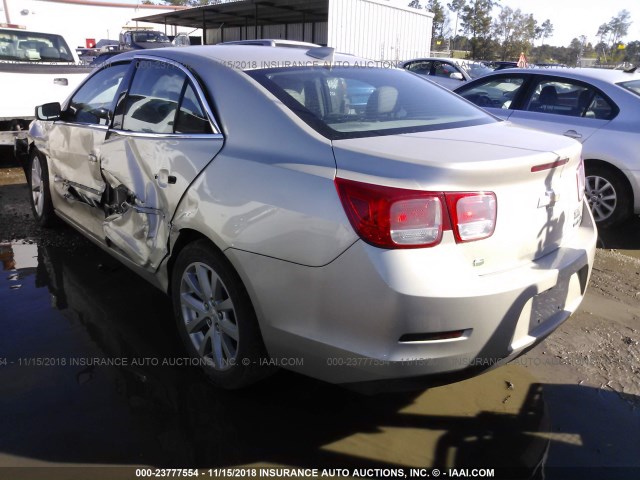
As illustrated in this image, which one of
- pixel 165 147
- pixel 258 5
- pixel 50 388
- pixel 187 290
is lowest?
pixel 50 388

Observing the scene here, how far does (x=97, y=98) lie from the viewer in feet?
13.5

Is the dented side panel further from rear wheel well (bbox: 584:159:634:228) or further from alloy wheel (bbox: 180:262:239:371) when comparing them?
rear wheel well (bbox: 584:159:634:228)

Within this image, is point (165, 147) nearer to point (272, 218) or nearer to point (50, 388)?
point (272, 218)

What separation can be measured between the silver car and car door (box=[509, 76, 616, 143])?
2.85m

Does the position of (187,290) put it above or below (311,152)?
below

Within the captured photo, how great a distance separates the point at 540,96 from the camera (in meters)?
5.97

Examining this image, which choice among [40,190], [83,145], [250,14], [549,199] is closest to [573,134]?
[549,199]

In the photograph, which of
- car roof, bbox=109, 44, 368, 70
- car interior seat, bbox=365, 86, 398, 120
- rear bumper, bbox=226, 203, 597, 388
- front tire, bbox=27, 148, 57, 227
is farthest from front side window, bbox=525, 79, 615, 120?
front tire, bbox=27, 148, 57, 227

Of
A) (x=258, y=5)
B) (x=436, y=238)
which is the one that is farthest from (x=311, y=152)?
(x=258, y=5)

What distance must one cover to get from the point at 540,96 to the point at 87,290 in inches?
195

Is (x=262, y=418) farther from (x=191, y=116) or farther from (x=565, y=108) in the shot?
(x=565, y=108)

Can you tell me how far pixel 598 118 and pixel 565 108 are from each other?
40 cm

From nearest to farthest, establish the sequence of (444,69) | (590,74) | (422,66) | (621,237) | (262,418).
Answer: (262,418) → (621,237) → (590,74) → (444,69) → (422,66)

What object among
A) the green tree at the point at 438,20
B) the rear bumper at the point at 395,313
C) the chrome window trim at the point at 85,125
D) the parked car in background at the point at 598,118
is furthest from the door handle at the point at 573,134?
the green tree at the point at 438,20
